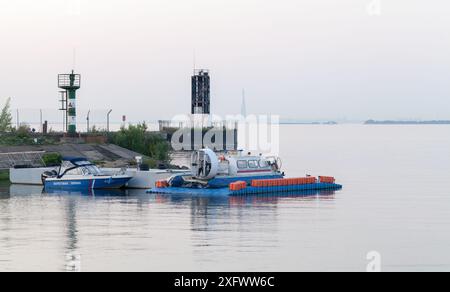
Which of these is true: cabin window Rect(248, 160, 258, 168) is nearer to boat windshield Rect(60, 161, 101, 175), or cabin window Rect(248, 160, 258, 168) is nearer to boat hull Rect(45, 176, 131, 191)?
boat hull Rect(45, 176, 131, 191)

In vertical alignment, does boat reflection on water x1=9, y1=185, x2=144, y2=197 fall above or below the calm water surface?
above

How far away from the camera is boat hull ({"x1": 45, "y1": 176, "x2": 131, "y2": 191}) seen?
55.8 metres

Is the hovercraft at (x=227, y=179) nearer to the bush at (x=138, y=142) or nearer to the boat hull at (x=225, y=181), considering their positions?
the boat hull at (x=225, y=181)

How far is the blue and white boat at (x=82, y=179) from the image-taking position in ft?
183

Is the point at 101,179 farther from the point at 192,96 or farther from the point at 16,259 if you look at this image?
the point at 192,96

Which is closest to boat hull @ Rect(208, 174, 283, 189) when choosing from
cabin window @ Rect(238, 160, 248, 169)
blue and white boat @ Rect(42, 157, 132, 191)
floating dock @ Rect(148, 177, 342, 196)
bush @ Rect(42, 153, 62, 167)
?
cabin window @ Rect(238, 160, 248, 169)

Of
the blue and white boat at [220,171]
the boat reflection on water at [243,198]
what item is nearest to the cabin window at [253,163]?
the blue and white boat at [220,171]

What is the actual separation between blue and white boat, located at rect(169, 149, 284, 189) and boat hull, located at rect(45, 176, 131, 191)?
416 cm

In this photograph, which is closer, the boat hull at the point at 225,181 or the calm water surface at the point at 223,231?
the calm water surface at the point at 223,231

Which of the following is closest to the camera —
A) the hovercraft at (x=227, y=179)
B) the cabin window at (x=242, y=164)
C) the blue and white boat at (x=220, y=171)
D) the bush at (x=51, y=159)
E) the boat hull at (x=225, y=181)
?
the hovercraft at (x=227, y=179)

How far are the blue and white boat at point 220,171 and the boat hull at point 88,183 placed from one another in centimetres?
416
